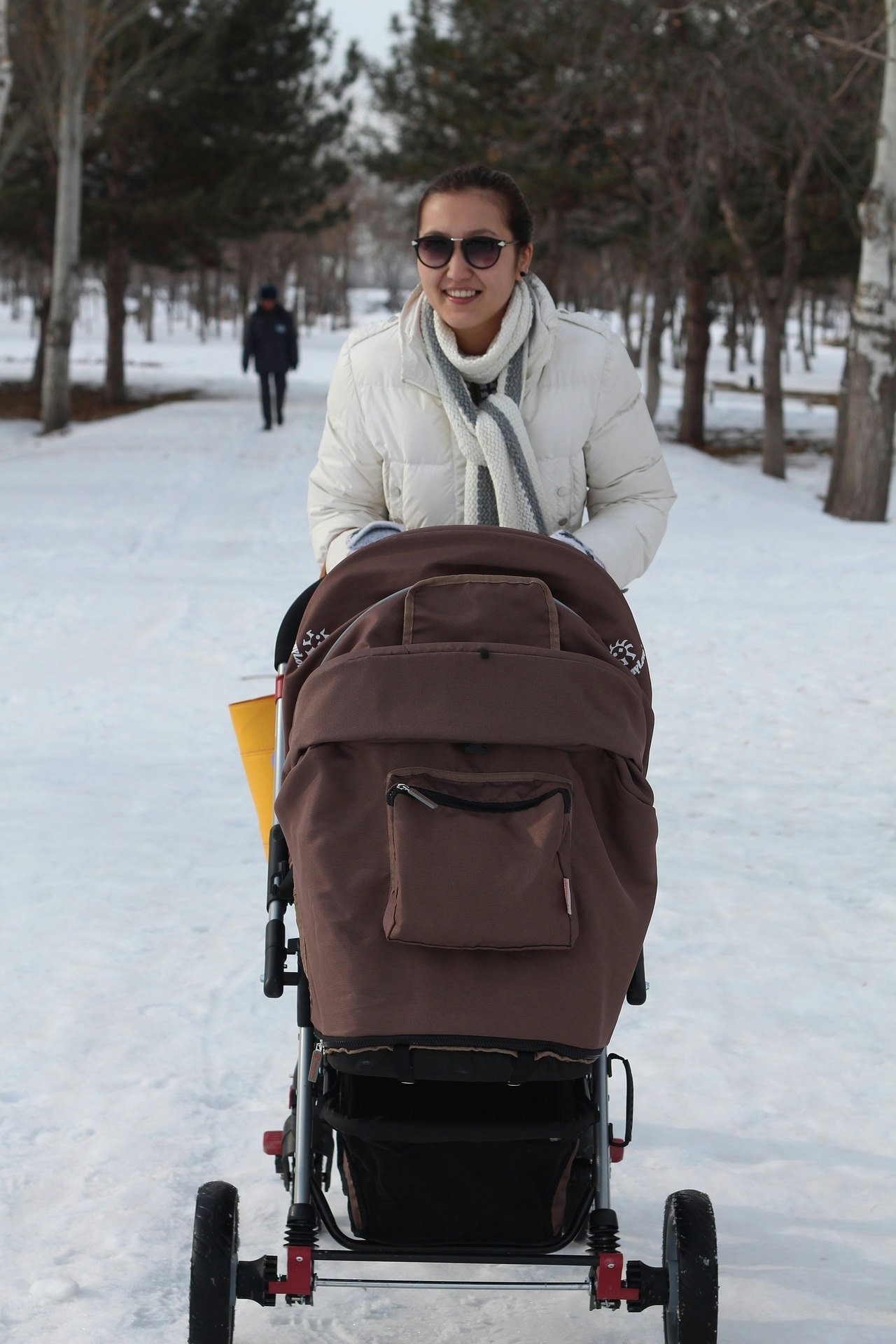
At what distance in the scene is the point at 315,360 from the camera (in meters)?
37.9

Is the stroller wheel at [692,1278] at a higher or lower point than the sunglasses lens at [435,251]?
lower

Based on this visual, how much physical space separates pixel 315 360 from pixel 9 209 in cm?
1386

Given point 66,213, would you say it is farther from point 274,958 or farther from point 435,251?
point 274,958

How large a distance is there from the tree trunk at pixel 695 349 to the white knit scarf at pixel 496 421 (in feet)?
64.7

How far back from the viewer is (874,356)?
13656 millimetres

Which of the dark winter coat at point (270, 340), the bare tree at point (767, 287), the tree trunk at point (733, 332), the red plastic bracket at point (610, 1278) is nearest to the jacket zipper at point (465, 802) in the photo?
the red plastic bracket at point (610, 1278)

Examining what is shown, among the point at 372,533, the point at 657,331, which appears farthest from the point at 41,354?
the point at 372,533

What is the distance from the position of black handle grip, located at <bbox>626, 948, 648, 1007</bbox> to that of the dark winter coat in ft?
54.0

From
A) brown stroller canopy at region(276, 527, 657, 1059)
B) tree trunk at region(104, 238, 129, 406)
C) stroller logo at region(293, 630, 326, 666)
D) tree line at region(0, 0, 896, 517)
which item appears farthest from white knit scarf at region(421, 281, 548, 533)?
tree trunk at region(104, 238, 129, 406)

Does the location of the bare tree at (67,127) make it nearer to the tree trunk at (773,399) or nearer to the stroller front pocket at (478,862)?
the tree trunk at (773,399)

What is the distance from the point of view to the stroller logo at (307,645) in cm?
254

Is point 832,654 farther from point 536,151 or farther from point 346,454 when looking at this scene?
point 536,151

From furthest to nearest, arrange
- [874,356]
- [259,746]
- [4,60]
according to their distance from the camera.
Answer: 1. [4,60]
2. [874,356]
3. [259,746]

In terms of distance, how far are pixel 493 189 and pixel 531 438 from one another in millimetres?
502
